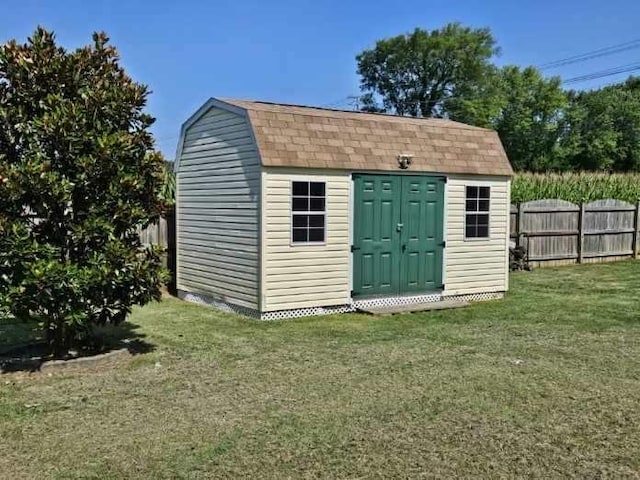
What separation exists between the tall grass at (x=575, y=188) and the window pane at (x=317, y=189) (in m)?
9.27

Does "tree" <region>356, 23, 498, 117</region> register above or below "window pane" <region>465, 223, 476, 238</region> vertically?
above

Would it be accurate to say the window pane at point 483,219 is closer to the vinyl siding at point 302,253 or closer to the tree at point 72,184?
the vinyl siding at point 302,253

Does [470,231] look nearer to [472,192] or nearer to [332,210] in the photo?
[472,192]

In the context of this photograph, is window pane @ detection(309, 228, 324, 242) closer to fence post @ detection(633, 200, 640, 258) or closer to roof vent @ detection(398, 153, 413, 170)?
roof vent @ detection(398, 153, 413, 170)

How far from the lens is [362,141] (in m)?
9.08

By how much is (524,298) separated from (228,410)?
702cm

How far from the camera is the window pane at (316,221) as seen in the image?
340 inches

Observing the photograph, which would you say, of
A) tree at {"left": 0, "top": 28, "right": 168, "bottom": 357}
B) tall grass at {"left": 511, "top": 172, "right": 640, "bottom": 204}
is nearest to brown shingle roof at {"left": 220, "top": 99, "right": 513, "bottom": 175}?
tree at {"left": 0, "top": 28, "right": 168, "bottom": 357}

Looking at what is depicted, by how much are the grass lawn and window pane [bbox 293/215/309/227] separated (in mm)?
1462

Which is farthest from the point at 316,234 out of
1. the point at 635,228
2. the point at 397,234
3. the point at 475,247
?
the point at 635,228

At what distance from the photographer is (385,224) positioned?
9.17 metres

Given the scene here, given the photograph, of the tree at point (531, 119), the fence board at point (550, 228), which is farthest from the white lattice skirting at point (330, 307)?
the tree at point (531, 119)

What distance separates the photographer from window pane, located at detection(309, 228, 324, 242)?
863 cm

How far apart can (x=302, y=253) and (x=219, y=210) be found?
61.1 inches
